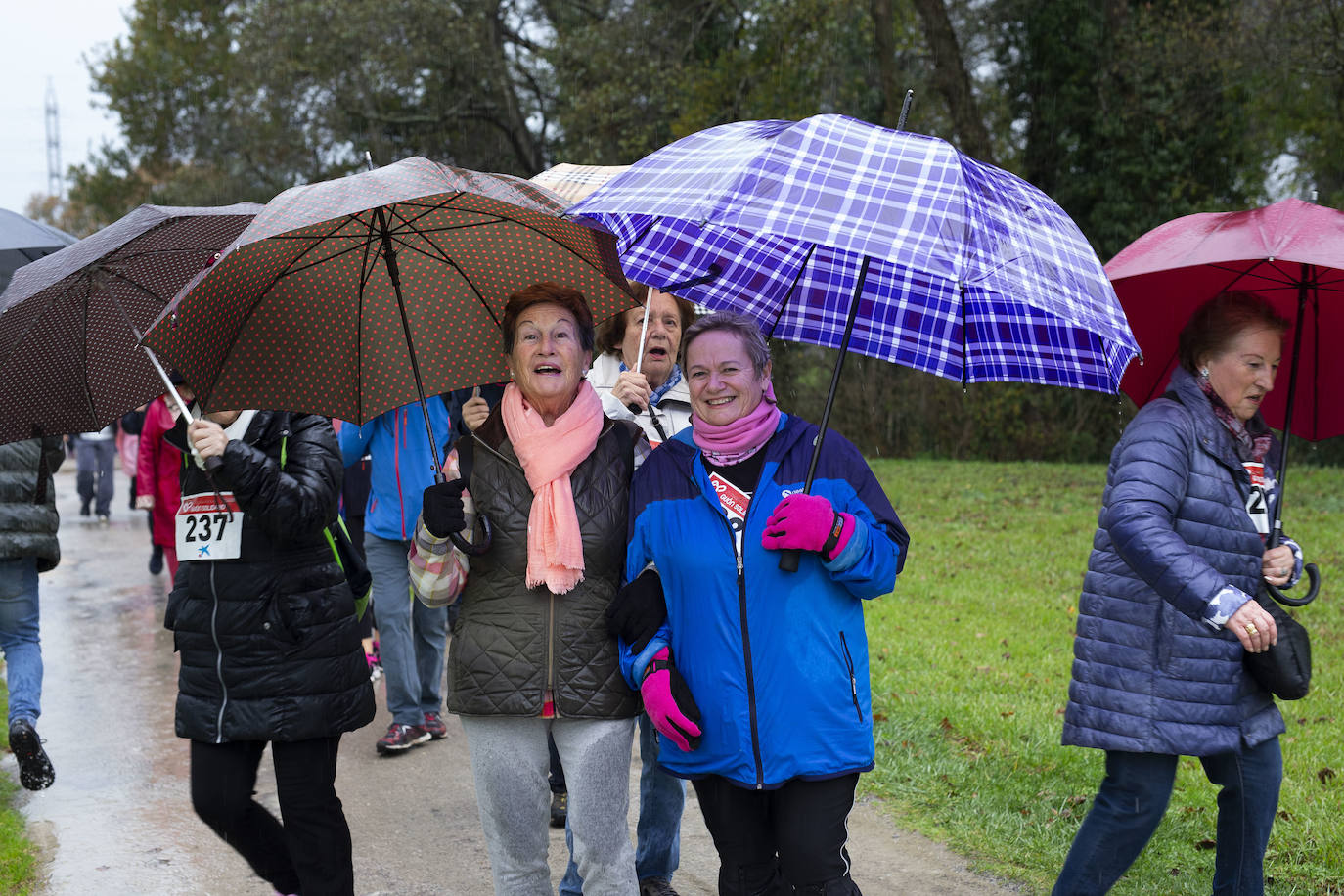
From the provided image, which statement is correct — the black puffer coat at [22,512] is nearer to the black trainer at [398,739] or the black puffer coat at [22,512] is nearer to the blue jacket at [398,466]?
the blue jacket at [398,466]

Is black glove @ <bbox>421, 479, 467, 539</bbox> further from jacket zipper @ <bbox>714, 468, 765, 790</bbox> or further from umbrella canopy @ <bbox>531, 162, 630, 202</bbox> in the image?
umbrella canopy @ <bbox>531, 162, 630, 202</bbox>

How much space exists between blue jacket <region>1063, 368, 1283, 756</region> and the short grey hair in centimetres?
112

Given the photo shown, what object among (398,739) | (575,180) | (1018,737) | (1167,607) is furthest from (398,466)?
(1167,607)

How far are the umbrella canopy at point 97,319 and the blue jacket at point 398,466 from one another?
2.40 meters

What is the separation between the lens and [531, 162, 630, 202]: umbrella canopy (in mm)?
4656

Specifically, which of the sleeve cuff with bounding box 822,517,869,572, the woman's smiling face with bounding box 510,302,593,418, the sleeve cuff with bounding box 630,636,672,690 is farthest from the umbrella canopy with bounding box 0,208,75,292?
the sleeve cuff with bounding box 822,517,869,572

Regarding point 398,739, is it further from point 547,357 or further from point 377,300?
point 547,357

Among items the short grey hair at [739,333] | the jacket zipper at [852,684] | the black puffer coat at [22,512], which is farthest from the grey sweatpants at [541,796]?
the black puffer coat at [22,512]

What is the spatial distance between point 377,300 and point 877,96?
24270 mm

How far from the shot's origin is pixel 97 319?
4.10m

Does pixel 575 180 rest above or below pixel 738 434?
above

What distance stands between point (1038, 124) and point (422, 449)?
19737mm

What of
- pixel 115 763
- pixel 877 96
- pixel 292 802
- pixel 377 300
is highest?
pixel 877 96

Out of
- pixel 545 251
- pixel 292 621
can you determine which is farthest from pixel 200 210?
pixel 292 621
